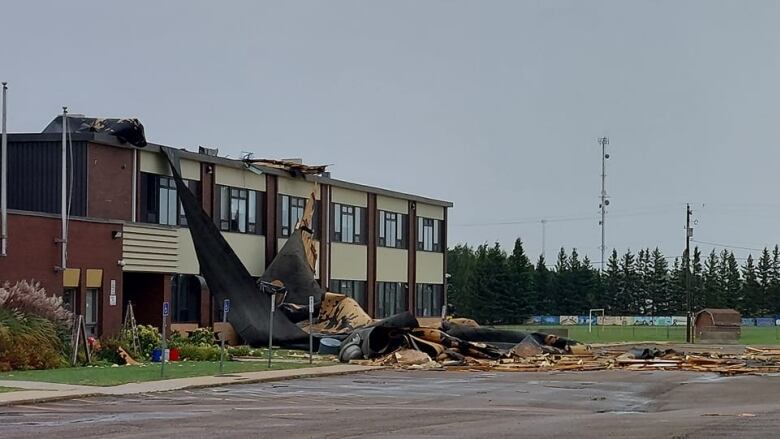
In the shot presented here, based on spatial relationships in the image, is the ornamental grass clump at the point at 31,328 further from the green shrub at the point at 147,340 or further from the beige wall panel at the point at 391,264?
the beige wall panel at the point at 391,264

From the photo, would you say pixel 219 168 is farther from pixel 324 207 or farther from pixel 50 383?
pixel 50 383

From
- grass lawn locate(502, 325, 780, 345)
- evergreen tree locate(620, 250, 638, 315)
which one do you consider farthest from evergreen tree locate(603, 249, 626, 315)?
grass lawn locate(502, 325, 780, 345)

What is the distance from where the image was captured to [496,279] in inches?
4700

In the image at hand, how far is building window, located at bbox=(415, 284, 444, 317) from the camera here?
236ft

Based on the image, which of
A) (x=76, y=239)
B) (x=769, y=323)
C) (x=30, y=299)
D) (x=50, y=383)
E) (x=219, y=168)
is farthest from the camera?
(x=769, y=323)

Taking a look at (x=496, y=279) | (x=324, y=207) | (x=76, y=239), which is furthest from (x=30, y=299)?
(x=496, y=279)

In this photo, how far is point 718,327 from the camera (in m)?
76.7

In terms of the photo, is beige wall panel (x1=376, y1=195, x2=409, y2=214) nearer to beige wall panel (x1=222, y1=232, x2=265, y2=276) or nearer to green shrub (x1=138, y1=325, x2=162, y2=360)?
beige wall panel (x1=222, y1=232, x2=265, y2=276)

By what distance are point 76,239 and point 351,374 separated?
10026mm

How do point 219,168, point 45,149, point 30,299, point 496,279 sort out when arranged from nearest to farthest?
point 30,299, point 45,149, point 219,168, point 496,279

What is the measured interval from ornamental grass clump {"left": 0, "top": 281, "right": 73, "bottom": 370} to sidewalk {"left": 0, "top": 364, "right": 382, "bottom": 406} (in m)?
4.56

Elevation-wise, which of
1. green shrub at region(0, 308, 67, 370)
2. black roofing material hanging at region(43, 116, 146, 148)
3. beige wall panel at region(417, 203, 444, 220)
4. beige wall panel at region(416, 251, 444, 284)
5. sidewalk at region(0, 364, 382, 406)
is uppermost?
black roofing material hanging at region(43, 116, 146, 148)

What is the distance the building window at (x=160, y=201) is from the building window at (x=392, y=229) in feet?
60.5

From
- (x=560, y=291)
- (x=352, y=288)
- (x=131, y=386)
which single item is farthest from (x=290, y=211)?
(x=560, y=291)
